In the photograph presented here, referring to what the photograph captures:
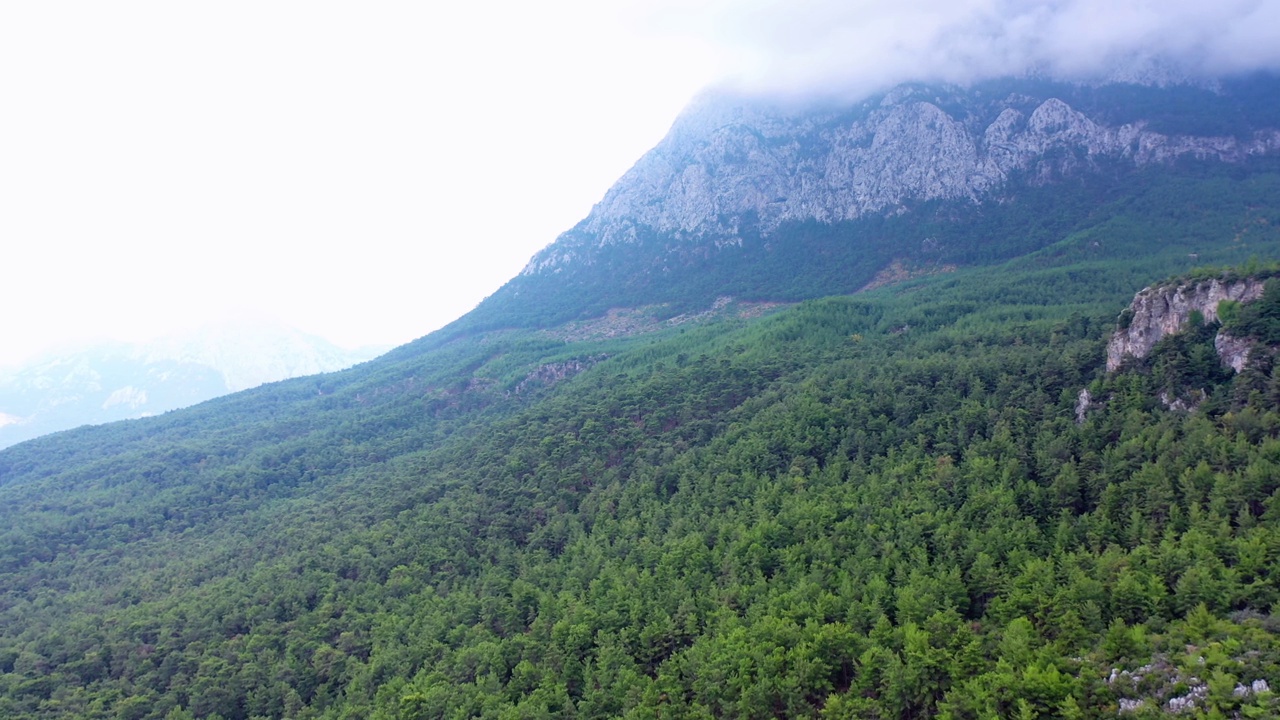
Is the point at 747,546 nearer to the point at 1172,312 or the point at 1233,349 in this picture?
the point at 1233,349

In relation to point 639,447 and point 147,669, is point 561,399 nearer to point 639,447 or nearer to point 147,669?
point 639,447

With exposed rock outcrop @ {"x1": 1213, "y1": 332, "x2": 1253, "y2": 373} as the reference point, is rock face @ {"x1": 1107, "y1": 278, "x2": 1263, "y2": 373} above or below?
above

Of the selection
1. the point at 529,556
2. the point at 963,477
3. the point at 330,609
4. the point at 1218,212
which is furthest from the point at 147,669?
the point at 1218,212

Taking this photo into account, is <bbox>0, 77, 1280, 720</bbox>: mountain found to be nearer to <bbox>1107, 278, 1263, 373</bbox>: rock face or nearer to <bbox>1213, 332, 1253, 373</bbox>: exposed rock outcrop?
<bbox>1107, 278, 1263, 373</bbox>: rock face

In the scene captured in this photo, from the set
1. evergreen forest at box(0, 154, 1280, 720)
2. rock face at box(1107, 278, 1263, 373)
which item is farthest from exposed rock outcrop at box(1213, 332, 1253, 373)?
evergreen forest at box(0, 154, 1280, 720)

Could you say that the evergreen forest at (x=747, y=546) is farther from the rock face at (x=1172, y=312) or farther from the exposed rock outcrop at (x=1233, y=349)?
the rock face at (x=1172, y=312)

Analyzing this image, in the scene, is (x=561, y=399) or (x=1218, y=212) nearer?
(x=561, y=399)
